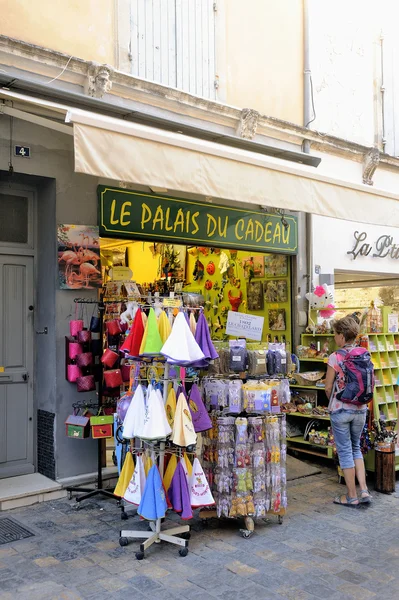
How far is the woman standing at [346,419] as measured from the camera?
579 cm

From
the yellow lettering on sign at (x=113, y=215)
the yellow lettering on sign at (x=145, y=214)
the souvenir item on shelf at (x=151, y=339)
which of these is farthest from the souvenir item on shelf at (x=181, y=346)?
the yellow lettering on sign at (x=145, y=214)

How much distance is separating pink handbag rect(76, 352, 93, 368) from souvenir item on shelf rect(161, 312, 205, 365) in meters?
1.70

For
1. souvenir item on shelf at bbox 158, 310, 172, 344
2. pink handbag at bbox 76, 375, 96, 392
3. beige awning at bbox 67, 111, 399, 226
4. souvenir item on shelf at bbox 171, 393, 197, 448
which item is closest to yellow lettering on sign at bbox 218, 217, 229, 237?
beige awning at bbox 67, 111, 399, 226

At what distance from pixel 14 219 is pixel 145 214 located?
1489mm

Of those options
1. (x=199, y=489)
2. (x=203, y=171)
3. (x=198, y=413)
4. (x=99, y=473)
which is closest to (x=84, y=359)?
(x=99, y=473)

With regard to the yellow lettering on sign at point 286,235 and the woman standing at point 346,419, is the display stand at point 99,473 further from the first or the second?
the yellow lettering on sign at point 286,235

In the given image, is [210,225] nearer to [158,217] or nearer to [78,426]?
[158,217]

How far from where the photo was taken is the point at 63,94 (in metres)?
5.26

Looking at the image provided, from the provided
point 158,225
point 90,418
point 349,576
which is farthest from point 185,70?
point 349,576

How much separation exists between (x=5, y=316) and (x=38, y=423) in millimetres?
1251

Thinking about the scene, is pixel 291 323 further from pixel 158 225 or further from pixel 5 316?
pixel 5 316

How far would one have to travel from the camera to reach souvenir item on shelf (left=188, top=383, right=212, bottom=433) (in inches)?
193

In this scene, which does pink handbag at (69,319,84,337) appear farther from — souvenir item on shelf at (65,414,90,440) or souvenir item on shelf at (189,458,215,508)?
souvenir item on shelf at (189,458,215,508)

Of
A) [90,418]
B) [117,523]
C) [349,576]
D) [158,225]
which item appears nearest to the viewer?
[349,576]
